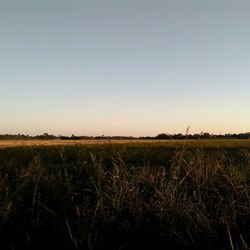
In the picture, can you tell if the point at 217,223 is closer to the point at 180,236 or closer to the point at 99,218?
the point at 180,236

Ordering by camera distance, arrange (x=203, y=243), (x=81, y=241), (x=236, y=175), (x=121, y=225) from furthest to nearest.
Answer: (x=236, y=175)
(x=121, y=225)
(x=203, y=243)
(x=81, y=241)

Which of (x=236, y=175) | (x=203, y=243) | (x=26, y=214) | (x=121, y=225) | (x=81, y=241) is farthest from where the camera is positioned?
(x=236, y=175)

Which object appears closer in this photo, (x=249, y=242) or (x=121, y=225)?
(x=249, y=242)

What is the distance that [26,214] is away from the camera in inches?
344

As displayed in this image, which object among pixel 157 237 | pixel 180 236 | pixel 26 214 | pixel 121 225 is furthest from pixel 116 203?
pixel 26 214

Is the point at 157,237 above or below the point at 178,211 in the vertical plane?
below

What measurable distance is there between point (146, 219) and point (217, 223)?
1.35 metres

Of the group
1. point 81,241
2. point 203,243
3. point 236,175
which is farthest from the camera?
point 236,175

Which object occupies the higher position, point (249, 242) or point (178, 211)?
point (178, 211)

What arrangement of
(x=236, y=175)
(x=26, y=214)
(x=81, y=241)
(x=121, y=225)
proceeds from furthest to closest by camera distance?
(x=236, y=175)
(x=26, y=214)
(x=121, y=225)
(x=81, y=241)

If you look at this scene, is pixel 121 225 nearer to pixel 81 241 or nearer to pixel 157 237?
pixel 157 237

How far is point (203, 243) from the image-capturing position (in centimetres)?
703

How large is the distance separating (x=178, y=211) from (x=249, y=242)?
1.32 metres

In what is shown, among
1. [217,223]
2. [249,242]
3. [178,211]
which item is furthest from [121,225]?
[249,242]
